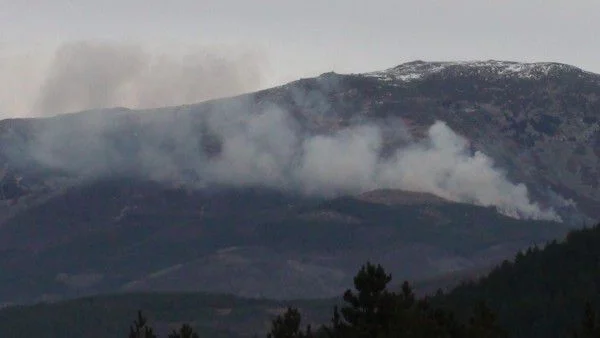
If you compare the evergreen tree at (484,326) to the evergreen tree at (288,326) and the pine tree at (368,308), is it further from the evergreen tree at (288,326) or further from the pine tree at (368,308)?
the evergreen tree at (288,326)

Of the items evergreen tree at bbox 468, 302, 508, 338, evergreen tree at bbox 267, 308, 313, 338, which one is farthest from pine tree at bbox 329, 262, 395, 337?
evergreen tree at bbox 267, 308, 313, 338

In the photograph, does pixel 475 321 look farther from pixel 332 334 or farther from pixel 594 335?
pixel 594 335

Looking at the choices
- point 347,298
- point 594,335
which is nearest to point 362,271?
point 347,298

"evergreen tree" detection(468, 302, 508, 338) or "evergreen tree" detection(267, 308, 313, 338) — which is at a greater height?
"evergreen tree" detection(267, 308, 313, 338)

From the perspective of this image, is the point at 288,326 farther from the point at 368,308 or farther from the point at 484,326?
the point at 484,326

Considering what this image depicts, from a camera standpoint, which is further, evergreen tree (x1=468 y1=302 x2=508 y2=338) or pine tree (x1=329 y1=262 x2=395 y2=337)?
evergreen tree (x1=468 y1=302 x2=508 y2=338)

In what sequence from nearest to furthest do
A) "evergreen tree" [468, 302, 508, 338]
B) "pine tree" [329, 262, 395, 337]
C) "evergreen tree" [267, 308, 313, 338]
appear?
"pine tree" [329, 262, 395, 337], "evergreen tree" [468, 302, 508, 338], "evergreen tree" [267, 308, 313, 338]

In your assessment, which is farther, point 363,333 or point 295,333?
point 295,333

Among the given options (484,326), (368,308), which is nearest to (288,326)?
(368,308)

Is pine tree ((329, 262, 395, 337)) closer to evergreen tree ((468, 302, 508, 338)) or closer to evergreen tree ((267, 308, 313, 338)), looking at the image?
evergreen tree ((468, 302, 508, 338))

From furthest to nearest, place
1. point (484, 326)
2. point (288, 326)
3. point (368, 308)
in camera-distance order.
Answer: point (288, 326)
point (484, 326)
point (368, 308)

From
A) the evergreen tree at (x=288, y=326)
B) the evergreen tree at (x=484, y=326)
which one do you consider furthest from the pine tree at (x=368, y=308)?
the evergreen tree at (x=288, y=326)

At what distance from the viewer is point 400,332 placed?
340 feet

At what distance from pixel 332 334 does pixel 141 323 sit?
25457 mm
